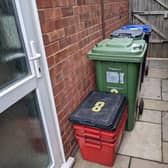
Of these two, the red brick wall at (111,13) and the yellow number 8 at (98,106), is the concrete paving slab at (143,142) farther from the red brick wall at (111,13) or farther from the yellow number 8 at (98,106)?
the red brick wall at (111,13)

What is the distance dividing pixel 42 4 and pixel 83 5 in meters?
0.79

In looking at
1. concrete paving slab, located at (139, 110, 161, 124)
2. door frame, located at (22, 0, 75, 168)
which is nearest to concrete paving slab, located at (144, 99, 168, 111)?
concrete paving slab, located at (139, 110, 161, 124)

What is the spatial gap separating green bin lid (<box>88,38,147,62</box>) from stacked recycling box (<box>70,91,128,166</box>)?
40 cm

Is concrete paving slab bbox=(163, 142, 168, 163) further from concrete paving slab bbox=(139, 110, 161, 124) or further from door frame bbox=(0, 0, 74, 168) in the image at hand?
door frame bbox=(0, 0, 74, 168)

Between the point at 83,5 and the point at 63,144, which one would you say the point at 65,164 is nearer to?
the point at 63,144

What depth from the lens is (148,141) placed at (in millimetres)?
2033

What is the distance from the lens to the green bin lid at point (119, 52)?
5.96 feet

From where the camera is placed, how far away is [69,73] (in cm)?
176

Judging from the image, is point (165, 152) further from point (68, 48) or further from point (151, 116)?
point (68, 48)

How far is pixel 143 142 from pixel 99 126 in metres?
0.77

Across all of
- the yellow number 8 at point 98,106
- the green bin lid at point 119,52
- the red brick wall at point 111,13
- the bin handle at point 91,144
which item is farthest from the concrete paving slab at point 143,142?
the red brick wall at point 111,13

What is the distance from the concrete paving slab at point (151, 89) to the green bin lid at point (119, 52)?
1.23 meters

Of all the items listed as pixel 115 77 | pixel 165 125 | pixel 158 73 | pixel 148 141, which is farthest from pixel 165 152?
pixel 158 73

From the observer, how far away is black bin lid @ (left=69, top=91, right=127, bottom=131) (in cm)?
154
